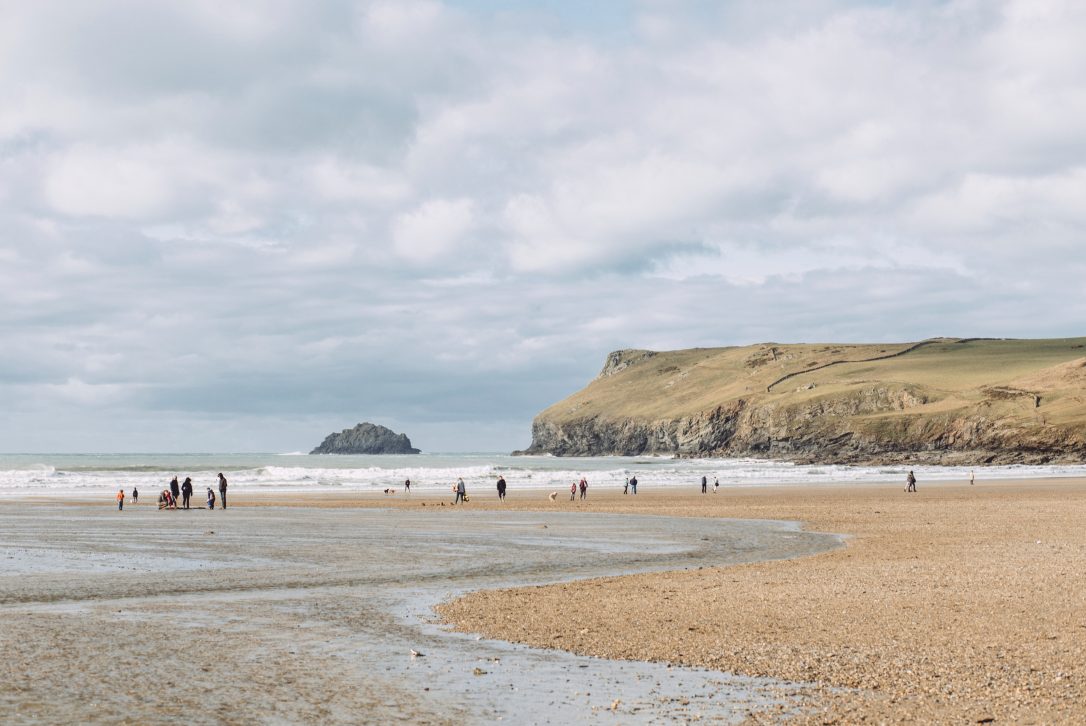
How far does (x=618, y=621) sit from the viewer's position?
50.0 ft

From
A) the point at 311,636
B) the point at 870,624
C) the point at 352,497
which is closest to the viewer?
the point at 311,636

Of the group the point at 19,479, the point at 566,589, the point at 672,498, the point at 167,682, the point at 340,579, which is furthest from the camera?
the point at 19,479

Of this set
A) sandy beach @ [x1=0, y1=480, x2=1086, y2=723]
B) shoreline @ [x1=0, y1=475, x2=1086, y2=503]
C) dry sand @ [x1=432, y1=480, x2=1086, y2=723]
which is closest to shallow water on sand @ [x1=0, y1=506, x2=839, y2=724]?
sandy beach @ [x1=0, y1=480, x2=1086, y2=723]

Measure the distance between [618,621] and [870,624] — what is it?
366cm

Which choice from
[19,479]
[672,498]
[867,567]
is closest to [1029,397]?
[672,498]

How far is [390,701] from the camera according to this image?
1013 centimetres

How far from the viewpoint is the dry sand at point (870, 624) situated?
10164mm

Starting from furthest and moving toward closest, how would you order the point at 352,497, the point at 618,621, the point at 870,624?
the point at 352,497 → the point at 618,621 → the point at 870,624

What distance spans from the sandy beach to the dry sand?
47mm

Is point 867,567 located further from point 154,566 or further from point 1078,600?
point 154,566

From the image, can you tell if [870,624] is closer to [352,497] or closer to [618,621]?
[618,621]

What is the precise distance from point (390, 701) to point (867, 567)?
49.7 feet

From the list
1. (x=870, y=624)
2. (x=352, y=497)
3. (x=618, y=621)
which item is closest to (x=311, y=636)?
(x=618, y=621)

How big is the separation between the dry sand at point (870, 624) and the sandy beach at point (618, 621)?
1.9 inches
